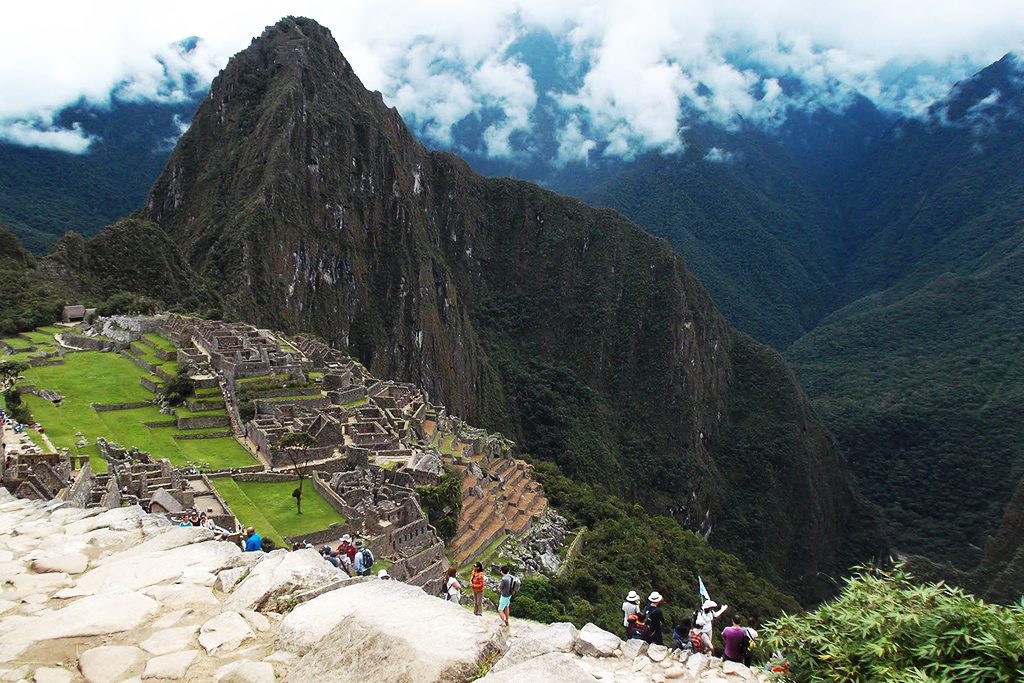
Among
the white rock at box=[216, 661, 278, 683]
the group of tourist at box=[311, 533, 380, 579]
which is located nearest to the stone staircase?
the group of tourist at box=[311, 533, 380, 579]

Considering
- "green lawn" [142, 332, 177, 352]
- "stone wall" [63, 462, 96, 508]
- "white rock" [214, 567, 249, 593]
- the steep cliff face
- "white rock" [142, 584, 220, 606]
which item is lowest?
"stone wall" [63, 462, 96, 508]

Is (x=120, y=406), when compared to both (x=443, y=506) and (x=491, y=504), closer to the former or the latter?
(x=443, y=506)

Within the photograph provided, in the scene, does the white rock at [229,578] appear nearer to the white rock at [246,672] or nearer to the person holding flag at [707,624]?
the white rock at [246,672]

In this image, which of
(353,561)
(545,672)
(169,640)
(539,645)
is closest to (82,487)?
(353,561)

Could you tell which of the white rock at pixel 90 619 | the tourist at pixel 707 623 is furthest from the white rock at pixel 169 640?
the tourist at pixel 707 623

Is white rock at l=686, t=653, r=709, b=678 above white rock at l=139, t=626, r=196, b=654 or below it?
below

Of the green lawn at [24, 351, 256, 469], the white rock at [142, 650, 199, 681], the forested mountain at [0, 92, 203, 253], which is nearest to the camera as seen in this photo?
the white rock at [142, 650, 199, 681]

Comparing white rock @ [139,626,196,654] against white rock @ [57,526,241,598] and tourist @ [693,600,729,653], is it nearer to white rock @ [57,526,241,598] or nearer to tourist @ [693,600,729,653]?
white rock @ [57,526,241,598]
